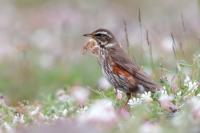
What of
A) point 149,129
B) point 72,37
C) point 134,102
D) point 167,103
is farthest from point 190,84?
point 72,37

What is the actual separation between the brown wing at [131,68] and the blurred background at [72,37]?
820mm

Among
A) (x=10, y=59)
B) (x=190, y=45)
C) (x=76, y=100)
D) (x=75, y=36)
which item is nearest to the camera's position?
(x=76, y=100)

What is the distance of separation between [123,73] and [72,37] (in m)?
9.23

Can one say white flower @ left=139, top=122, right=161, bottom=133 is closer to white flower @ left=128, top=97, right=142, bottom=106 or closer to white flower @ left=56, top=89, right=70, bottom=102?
white flower @ left=128, top=97, right=142, bottom=106

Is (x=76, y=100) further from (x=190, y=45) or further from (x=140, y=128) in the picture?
(x=190, y=45)

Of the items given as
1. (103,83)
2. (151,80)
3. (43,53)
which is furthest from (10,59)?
(151,80)

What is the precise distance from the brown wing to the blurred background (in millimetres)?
820

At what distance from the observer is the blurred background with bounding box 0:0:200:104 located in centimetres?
1645

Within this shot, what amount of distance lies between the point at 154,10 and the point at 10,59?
7022 millimetres

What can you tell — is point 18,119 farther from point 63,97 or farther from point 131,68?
point 131,68

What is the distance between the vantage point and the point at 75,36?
2052 centimetres

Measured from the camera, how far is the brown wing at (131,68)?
35.5 feet

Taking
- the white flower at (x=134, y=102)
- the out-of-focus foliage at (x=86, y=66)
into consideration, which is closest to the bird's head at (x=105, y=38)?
the out-of-focus foliage at (x=86, y=66)

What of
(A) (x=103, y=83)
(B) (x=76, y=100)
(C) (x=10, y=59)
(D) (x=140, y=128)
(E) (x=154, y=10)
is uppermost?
(E) (x=154, y=10)
